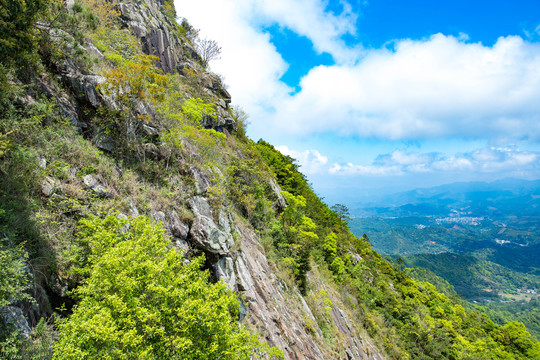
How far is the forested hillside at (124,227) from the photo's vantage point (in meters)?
5.24

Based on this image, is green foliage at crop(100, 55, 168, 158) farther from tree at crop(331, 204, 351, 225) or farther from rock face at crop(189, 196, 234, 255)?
tree at crop(331, 204, 351, 225)

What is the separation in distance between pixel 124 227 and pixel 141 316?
404 cm

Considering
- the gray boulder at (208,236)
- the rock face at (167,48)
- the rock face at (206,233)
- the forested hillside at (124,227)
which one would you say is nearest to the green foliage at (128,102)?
the forested hillside at (124,227)

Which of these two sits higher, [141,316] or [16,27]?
[16,27]

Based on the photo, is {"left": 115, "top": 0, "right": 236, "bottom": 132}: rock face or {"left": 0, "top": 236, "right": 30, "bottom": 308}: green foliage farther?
{"left": 115, "top": 0, "right": 236, "bottom": 132}: rock face

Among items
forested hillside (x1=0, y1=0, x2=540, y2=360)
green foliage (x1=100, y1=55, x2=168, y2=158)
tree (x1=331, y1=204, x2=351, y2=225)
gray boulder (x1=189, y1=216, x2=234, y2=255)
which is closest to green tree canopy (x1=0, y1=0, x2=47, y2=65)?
forested hillside (x1=0, y1=0, x2=540, y2=360)

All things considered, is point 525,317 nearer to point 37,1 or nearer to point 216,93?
point 216,93

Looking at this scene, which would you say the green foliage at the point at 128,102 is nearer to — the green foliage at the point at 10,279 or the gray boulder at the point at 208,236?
the gray boulder at the point at 208,236

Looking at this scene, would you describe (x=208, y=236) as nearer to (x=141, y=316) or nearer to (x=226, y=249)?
(x=226, y=249)

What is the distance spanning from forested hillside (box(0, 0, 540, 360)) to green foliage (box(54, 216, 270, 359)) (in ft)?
0.11

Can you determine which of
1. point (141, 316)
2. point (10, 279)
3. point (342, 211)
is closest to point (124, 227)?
point (10, 279)

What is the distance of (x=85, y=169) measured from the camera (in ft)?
29.5

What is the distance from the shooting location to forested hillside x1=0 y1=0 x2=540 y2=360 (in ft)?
17.2

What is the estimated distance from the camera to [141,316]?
493 cm
